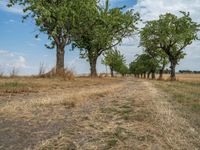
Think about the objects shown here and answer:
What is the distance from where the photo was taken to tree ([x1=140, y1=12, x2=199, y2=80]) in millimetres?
51594

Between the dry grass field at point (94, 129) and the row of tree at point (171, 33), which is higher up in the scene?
the row of tree at point (171, 33)

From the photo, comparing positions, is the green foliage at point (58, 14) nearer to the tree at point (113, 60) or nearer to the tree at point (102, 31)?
the tree at point (102, 31)

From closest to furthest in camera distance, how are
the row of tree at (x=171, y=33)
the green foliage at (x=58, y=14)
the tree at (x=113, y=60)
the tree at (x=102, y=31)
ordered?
the green foliage at (x=58, y=14)
the tree at (x=102, y=31)
the row of tree at (x=171, y=33)
the tree at (x=113, y=60)

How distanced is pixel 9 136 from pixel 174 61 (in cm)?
5078

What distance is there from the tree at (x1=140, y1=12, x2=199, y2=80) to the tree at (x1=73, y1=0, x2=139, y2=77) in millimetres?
8495

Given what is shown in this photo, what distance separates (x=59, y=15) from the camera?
28031 mm

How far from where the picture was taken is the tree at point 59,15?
27047mm

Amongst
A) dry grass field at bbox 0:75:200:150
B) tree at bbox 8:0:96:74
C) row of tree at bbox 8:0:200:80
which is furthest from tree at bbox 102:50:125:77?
dry grass field at bbox 0:75:200:150

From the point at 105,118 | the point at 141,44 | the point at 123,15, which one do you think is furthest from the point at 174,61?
the point at 105,118

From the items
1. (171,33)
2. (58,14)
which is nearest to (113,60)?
(171,33)

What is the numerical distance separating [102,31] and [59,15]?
12898 mm

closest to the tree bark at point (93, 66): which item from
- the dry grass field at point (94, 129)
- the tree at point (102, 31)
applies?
the tree at point (102, 31)

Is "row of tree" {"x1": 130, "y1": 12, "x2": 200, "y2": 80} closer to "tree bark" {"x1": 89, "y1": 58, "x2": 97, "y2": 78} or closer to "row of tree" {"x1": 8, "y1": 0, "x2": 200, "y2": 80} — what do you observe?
"row of tree" {"x1": 8, "y1": 0, "x2": 200, "y2": 80}

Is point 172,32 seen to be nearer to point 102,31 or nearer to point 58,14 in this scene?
point 102,31
